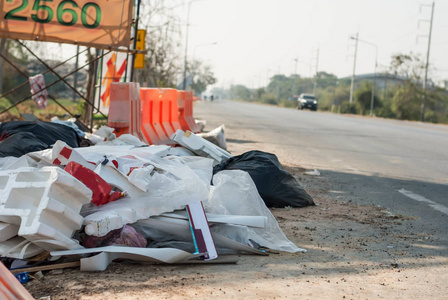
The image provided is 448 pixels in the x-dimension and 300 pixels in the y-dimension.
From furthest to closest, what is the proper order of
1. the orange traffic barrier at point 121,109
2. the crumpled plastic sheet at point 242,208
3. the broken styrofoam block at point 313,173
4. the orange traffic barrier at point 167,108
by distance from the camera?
the orange traffic barrier at point 167,108 < the broken styrofoam block at point 313,173 < the orange traffic barrier at point 121,109 < the crumpled plastic sheet at point 242,208

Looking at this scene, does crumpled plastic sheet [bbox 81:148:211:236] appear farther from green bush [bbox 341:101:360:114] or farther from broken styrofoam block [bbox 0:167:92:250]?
green bush [bbox 341:101:360:114]

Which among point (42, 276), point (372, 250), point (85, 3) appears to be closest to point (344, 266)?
point (372, 250)

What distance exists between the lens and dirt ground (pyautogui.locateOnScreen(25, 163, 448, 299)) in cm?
371

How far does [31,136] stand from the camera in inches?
Result: 287

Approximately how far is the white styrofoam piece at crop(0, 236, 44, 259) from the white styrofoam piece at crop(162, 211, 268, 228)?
1103 millimetres

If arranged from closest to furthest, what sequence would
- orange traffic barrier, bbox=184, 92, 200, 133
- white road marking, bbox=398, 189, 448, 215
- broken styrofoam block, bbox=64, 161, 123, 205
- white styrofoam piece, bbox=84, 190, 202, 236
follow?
white styrofoam piece, bbox=84, 190, 202, 236
broken styrofoam block, bbox=64, 161, 123, 205
white road marking, bbox=398, 189, 448, 215
orange traffic barrier, bbox=184, 92, 200, 133

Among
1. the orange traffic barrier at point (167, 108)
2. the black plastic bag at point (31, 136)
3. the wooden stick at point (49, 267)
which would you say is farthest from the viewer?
the orange traffic barrier at point (167, 108)

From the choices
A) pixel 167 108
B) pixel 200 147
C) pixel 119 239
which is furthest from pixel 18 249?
pixel 167 108

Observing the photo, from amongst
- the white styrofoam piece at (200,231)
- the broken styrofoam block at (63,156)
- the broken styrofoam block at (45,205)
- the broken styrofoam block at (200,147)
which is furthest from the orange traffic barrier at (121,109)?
the broken styrofoam block at (45,205)

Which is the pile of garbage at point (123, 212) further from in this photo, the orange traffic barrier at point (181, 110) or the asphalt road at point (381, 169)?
the orange traffic barrier at point (181, 110)

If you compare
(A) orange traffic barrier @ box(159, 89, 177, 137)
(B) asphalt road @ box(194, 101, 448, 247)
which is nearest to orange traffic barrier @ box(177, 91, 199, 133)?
(A) orange traffic barrier @ box(159, 89, 177, 137)

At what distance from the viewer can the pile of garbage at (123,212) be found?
414cm

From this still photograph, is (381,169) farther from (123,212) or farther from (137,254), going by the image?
(137,254)

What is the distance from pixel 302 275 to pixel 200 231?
91 cm
